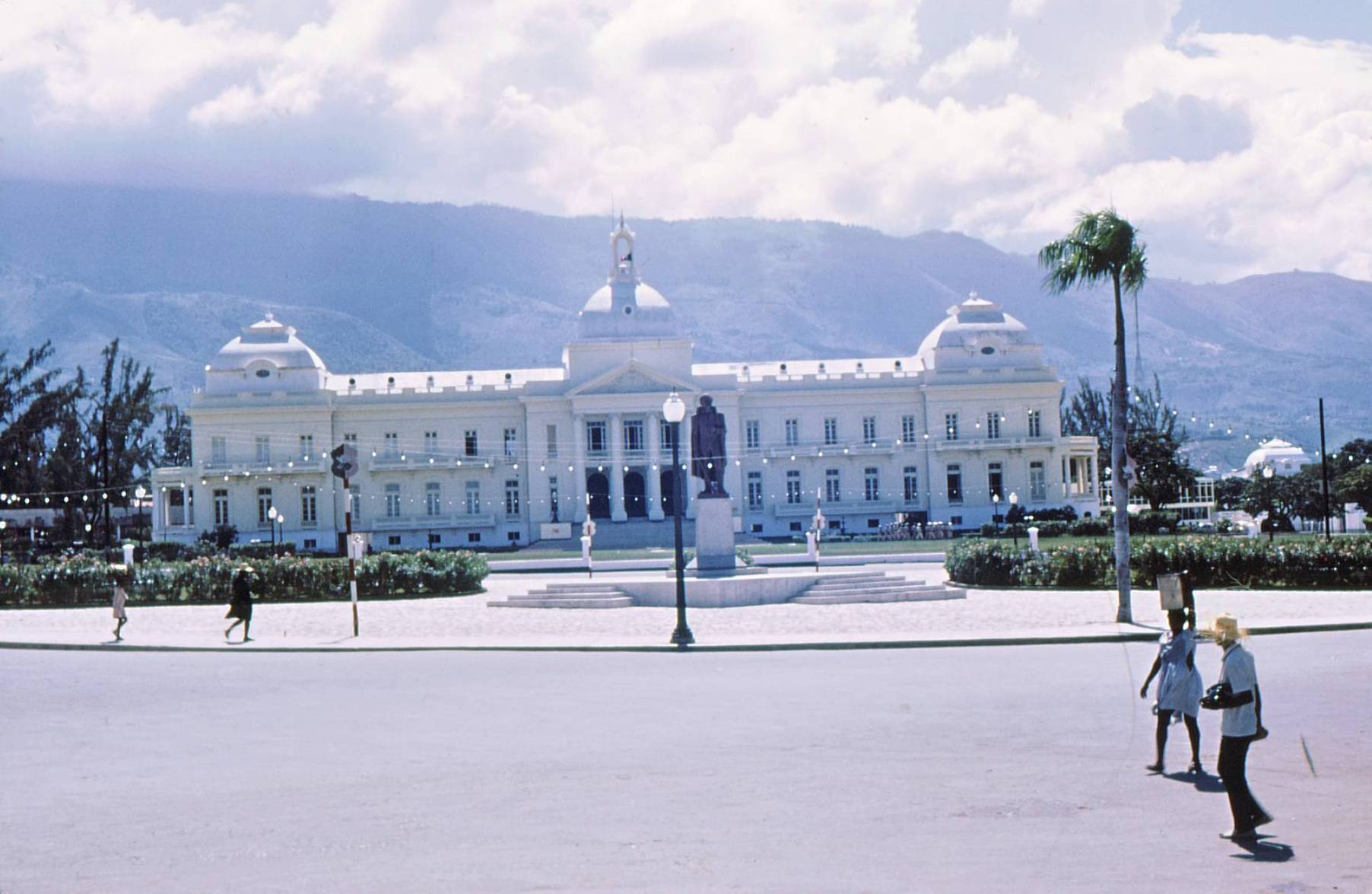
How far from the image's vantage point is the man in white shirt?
32.3 ft

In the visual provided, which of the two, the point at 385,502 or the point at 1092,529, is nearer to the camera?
the point at 1092,529

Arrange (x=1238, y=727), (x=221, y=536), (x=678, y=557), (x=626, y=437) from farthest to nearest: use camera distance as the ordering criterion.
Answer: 1. (x=626, y=437)
2. (x=221, y=536)
3. (x=678, y=557)
4. (x=1238, y=727)

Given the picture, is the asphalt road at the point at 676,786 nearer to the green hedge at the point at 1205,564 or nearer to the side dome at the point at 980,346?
the green hedge at the point at 1205,564

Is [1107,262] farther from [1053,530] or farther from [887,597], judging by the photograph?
[1053,530]

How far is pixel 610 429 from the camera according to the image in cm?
8294

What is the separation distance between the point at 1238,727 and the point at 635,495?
244ft

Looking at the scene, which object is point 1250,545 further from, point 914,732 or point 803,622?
point 914,732

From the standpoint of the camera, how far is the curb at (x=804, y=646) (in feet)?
80.5

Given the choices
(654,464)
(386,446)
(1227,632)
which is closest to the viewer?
(1227,632)

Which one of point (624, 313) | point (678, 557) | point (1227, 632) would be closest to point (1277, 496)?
point (624, 313)

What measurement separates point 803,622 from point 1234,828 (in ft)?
64.9

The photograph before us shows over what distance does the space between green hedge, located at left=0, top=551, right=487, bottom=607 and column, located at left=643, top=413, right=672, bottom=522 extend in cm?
3969

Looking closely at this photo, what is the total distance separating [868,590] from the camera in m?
36.6

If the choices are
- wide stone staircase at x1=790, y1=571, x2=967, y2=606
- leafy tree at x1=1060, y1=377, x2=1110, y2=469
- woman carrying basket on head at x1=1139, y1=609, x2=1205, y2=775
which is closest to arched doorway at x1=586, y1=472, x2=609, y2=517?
leafy tree at x1=1060, y1=377, x2=1110, y2=469
